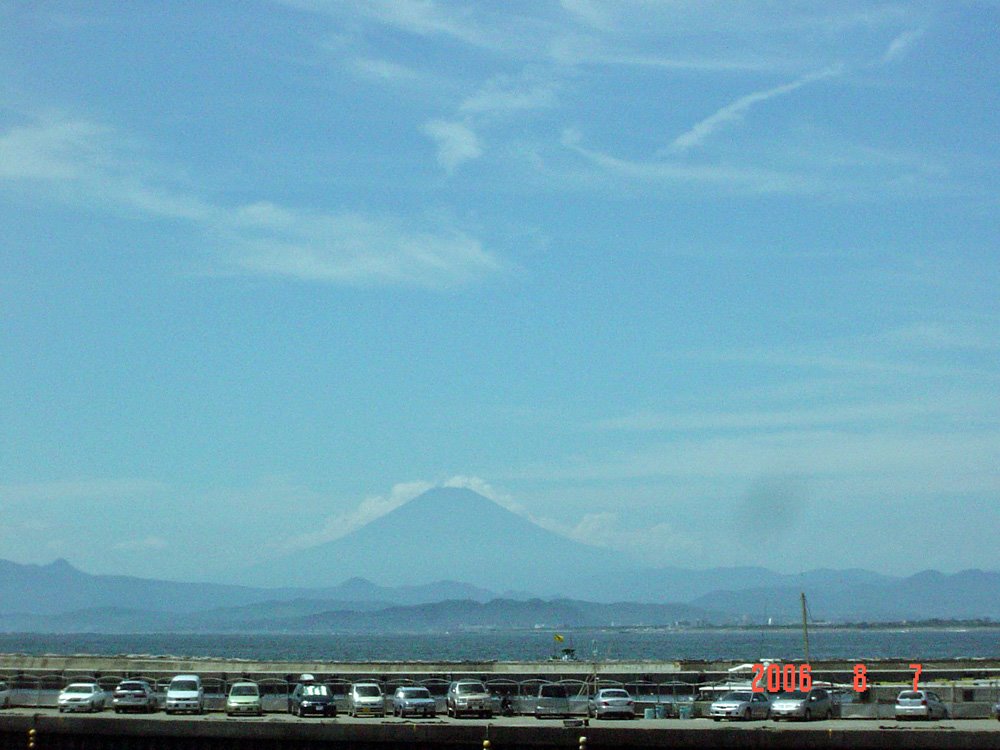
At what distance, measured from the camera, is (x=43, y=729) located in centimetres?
4844

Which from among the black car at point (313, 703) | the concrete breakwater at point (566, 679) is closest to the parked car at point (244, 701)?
the black car at point (313, 703)

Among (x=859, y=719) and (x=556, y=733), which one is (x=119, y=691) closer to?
(x=556, y=733)

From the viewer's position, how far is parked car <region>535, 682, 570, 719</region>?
5271cm

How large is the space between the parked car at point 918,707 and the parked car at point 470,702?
17121 mm

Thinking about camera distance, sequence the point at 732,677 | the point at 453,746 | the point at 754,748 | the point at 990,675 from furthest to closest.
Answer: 1. the point at 990,675
2. the point at 732,677
3. the point at 453,746
4. the point at 754,748

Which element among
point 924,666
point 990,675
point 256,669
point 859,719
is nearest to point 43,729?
point 859,719

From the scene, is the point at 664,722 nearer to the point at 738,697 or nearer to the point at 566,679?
the point at 738,697

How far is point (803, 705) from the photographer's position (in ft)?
167

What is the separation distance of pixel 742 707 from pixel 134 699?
2697 cm

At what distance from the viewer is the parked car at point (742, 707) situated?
5144 cm

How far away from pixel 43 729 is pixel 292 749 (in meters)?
10.6

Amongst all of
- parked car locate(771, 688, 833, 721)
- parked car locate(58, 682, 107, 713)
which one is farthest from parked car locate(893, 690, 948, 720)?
parked car locate(58, 682, 107, 713)
